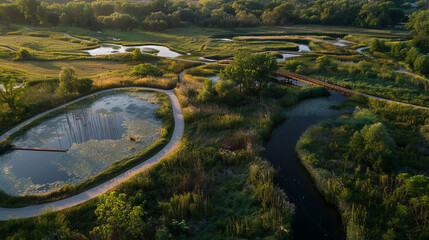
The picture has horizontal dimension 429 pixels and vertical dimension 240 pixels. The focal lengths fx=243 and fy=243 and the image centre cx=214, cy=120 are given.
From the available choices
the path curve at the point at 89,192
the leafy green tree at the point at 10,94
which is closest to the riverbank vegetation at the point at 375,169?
the path curve at the point at 89,192

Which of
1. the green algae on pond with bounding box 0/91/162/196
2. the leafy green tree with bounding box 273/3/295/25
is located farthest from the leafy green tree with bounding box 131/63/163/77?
the leafy green tree with bounding box 273/3/295/25

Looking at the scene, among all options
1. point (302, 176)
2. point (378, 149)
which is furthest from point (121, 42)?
point (378, 149)

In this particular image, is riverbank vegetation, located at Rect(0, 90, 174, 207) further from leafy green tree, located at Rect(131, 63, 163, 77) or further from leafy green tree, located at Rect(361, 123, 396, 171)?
leafy green tree, located at Rect(361, 123, 396, 171)

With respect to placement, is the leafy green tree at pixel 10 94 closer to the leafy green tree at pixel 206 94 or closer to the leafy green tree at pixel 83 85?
the leafy green tree at pixel 83 85

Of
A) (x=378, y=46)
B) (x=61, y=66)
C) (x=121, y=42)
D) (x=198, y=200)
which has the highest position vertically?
(x=121, y=42)

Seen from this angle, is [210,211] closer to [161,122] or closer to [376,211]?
[376,211]

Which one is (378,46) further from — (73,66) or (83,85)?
(73,66)

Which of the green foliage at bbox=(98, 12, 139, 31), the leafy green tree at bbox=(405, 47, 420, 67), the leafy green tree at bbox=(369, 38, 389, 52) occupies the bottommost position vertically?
the leafy green tree at bbox=(405, 47, 420, 67)
